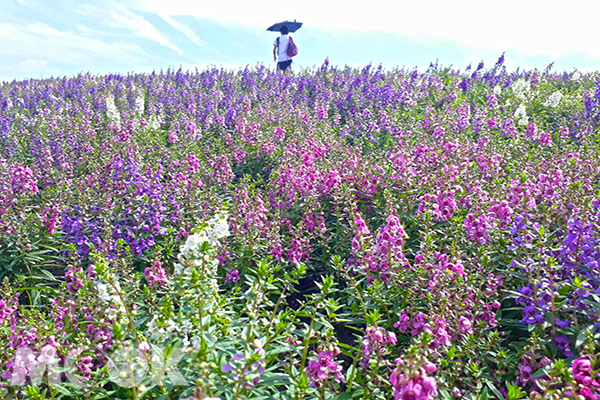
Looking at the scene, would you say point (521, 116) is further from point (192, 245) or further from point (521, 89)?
point (192, 245)

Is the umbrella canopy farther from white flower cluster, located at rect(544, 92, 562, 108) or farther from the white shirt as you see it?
white flower cluster, located at rect(544, 92, 562, 108)

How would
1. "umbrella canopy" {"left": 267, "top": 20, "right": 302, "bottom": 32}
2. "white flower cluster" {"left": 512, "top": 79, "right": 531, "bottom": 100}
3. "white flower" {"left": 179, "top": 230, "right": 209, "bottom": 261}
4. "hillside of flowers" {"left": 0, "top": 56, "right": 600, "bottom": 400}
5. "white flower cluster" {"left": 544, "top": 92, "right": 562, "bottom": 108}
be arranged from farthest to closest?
"umbrella canopy" {"left": 267, "top": 20, "right": 302, "bottom": 32} < "white flower cluster" {"left": 512, "top": 79, "right": 531, "bottom": 100} < "white flower cluster" {"left": 544, "top": 92, "right": 562, "bottom": 108} < "white flower" {"left": 179, "top": 230, "right": 209, "bottom": 261} < "hillside of flowers" {"left": 0, "top": 56, "right": 600, "bottom": 400}

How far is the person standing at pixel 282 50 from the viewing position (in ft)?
98.1

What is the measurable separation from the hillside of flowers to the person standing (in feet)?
53.3

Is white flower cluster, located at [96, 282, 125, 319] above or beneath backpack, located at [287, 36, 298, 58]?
beneath

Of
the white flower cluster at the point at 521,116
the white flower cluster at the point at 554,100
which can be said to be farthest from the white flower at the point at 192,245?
the white flower cluster at the point at 554,100

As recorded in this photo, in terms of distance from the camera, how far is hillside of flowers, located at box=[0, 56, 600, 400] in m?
3.46

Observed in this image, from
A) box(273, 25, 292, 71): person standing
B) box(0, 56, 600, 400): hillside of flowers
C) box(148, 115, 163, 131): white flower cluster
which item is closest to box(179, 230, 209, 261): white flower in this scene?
box(0, 56, 600, 400): hillside of flowers

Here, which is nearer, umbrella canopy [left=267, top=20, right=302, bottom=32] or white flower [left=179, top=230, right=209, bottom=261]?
white flower [left=179, top=230, right=209, bottom=261]

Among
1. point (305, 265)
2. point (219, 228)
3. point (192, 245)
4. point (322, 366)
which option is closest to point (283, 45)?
point (305, 265)

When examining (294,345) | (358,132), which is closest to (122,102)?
(358,132)

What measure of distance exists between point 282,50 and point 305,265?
27.8 m

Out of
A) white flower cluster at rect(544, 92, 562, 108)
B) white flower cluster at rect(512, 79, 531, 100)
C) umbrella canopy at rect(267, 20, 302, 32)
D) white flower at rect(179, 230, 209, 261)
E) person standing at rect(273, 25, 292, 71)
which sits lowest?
white flower at rect(179, 230, 209, 261)

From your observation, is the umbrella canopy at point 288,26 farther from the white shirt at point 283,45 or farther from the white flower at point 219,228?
the white flower at point 219,228
